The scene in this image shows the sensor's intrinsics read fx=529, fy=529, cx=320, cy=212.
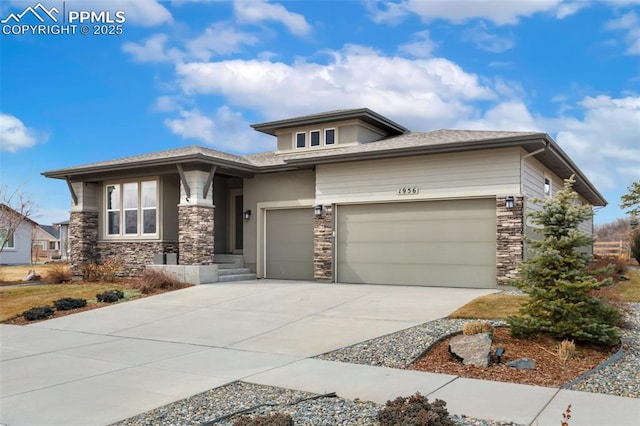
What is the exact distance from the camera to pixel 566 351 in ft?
22.8

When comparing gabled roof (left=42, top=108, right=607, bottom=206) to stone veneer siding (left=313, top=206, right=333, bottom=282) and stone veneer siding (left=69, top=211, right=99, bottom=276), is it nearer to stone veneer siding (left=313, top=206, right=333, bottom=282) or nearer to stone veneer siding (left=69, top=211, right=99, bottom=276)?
stone veneer siding (left=69, top=211, right=99, bottom=276)

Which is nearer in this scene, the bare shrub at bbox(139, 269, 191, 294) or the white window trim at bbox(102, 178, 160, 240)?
the bare shrub at bbox(139, 269, 191, 294)

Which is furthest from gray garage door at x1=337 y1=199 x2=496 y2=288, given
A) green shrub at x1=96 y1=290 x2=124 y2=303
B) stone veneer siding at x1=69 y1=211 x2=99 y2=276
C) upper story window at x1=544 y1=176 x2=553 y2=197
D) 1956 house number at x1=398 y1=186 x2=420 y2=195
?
stone veneer siding at x1=69 y1=211 x2=99 y2=276

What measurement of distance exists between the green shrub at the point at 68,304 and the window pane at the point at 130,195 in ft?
21.3

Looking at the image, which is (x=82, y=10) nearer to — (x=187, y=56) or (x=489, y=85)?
(x=187, y=56)

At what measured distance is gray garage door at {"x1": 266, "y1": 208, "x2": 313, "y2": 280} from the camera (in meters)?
17.4

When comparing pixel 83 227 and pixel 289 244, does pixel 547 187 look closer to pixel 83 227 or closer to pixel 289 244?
pixel 289 244

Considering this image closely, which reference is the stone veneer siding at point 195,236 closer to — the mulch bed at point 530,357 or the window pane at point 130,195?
the window pane at point 130,195

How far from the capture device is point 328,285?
51.0 ft

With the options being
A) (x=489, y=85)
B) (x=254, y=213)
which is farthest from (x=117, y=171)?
(x=489, y=85)

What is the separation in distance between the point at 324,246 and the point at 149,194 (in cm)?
683

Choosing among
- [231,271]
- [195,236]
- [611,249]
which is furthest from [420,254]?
[611,249]

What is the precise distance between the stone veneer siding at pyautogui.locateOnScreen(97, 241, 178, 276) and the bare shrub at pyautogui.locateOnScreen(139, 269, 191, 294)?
7.37 ft

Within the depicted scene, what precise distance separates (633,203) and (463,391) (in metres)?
29.6
